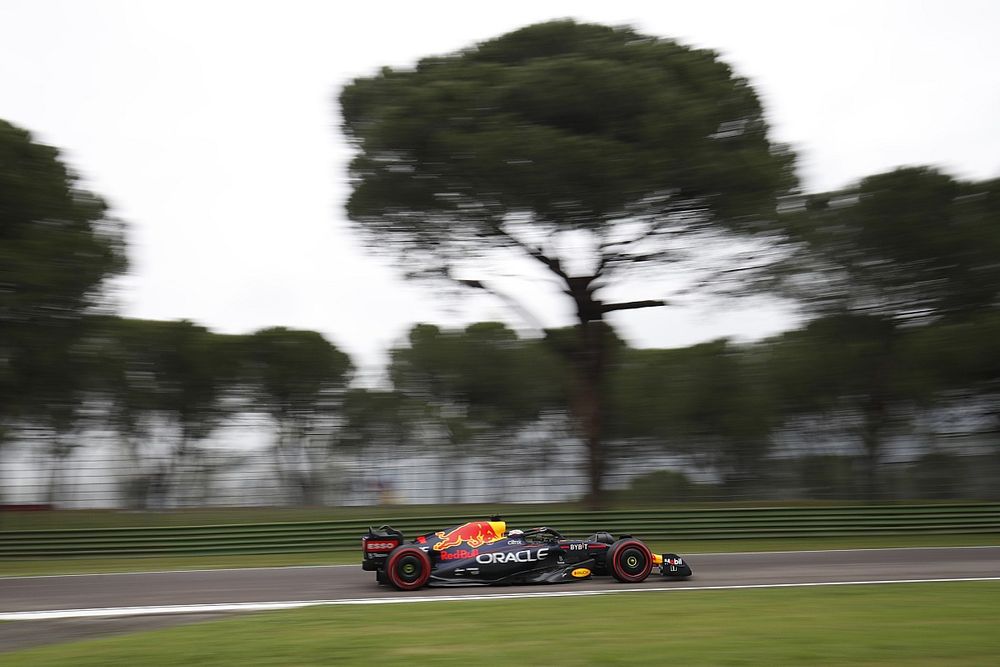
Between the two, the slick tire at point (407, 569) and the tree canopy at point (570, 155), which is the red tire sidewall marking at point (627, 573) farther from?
the tree canopy at point (570, 155)

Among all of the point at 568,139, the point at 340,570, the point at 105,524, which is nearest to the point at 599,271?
the point at 568,139

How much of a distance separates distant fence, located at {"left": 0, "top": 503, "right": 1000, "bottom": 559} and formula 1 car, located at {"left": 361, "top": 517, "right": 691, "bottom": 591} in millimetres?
5377

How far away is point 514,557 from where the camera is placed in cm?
1066

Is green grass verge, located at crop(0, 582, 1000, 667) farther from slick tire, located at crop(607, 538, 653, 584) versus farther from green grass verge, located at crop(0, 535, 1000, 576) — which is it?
green grass verge, located at crop(0, 535, 1000, 576)

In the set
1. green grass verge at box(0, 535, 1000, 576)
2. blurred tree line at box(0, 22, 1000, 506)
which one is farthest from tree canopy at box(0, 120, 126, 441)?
green grass verge at box(0, 535, 1000, 576)

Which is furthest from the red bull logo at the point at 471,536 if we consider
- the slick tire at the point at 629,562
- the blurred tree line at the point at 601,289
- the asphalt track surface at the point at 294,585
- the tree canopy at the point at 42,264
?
the tree canopy at the point at 42,264

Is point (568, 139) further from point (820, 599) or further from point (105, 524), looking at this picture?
point (105, 524)

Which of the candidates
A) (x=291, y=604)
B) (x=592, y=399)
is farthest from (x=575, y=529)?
(x=291, y=604)

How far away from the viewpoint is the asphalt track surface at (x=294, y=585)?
8859mm

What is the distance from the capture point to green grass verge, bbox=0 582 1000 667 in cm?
603

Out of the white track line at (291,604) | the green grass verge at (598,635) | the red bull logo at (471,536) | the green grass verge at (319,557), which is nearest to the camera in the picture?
the green grass verge at (598,635)

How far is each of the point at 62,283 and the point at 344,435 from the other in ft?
22.3

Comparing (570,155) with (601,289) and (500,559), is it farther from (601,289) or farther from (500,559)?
(500,559)

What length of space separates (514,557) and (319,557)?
620cm
